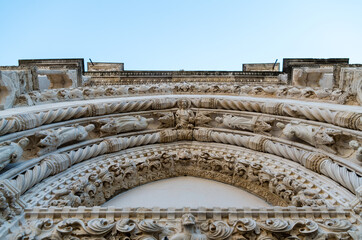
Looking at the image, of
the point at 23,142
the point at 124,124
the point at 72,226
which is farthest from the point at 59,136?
the point at 72,226

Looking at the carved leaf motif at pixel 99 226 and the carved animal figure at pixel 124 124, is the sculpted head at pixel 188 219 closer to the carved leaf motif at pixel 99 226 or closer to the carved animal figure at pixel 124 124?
the carved leaf motif at pixel 99 226

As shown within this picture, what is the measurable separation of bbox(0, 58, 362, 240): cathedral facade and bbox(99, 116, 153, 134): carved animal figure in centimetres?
2

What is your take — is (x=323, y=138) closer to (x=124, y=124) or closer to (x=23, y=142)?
(x=124, y=124)

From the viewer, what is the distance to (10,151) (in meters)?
4.29

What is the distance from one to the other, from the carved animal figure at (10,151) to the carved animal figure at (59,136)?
376 mm

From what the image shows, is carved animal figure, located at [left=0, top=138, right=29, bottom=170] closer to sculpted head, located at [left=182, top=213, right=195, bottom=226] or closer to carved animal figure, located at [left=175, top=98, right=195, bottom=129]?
sculpted head, located at [left=182, top=213, right=195, bottom=226]

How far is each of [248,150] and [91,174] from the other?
115 inches

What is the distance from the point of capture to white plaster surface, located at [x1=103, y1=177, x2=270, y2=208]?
17.4ft

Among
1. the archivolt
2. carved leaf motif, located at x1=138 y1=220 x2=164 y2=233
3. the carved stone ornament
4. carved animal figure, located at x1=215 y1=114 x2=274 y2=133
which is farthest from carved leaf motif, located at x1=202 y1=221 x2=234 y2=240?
carved animal figure, located at x1=215 y1=114 x2=274 y2=133

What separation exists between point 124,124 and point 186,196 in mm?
2068

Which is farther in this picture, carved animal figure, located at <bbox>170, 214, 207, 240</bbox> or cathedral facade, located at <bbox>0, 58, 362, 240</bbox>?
cathedral facade, located at <bbox>0, 58, 362, 240</bbox>

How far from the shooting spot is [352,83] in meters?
6.66

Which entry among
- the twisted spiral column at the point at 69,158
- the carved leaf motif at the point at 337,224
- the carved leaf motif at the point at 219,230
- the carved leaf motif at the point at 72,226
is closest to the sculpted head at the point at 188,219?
the carved leaf motif at the point at 219,230

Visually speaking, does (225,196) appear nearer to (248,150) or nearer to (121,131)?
(248,150)
